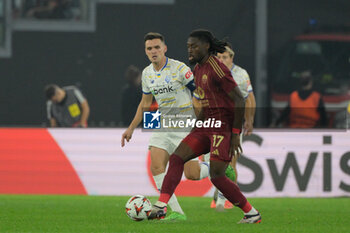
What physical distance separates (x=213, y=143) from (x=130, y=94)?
538 centimetres

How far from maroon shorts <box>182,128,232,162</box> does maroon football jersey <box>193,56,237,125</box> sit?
0.16 metres

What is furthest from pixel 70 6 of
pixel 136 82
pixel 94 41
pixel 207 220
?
pixel 207 220

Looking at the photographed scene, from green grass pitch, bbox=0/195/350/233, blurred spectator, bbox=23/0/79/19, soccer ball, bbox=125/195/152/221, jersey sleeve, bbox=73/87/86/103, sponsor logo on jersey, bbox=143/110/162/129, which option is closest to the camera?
green grass pitch, bbox=0/195/350/233

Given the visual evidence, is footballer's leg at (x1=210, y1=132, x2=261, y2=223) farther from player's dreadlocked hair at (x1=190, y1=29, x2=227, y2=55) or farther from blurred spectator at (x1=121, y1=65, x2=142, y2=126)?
blurred spectator at (x1=121, y1=65, x2=142, y2=126)

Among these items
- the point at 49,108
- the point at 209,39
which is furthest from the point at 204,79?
the point at 49,108

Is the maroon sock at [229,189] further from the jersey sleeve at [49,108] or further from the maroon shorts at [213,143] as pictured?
the jersey sleeve at [49,108]

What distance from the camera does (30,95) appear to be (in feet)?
44.8

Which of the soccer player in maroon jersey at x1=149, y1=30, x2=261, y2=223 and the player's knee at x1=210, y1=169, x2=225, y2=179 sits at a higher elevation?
the soccer player in maroon jersey at x1=149, y1=30, x2=261, y2=223

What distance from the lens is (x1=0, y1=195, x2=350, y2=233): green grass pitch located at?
8.39 meters

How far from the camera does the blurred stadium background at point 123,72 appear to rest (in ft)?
44.3

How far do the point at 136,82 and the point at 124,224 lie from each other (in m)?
5.14

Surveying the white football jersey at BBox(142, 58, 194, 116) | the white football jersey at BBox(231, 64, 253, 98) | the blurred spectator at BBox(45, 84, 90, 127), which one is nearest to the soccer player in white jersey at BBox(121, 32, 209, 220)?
the white football jersey at BBox(142, 58, 194, 116)

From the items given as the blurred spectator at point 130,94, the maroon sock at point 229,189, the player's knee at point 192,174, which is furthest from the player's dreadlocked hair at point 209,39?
the blurred spectator at point 130,94

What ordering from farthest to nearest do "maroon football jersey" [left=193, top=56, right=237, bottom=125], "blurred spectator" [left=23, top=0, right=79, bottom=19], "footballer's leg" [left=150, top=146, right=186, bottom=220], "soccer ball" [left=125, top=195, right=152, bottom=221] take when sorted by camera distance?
"blurred spectator" [left=23, top=0, right=79, bottom=19] < "footballer's leg" [left=150, top=146, right=186, bottom=220] < "soccer ball" [left=125, top=195, right=152, bottom=221] < "maroon football jersey" [left=193, top=56, right=237, bottom=125]
